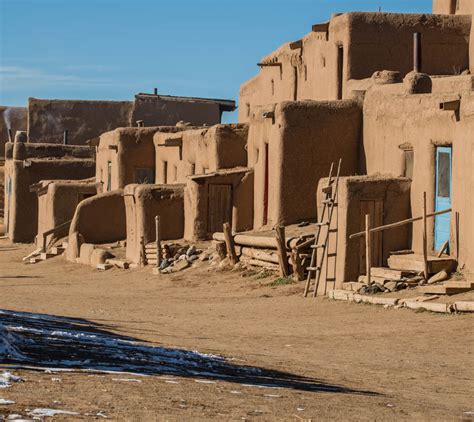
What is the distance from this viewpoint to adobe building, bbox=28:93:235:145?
45094 millimetres

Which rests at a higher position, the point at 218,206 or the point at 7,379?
the point at 218,206

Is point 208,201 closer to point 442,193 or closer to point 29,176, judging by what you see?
point 442,193

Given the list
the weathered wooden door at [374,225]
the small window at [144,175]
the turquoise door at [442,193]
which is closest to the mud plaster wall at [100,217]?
the small window at [144,175]

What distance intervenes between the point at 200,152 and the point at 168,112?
15521 millimetres

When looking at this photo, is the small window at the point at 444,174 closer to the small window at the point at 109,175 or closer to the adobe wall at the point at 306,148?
the adobe wall at the point at 306,148

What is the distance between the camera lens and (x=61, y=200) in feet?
112

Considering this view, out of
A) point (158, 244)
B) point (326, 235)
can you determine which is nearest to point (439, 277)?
point (326, 235)

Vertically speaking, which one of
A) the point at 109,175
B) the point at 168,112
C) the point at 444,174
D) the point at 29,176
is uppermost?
the point at 168,112

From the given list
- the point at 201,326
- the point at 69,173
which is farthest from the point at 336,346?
the point at 69,173

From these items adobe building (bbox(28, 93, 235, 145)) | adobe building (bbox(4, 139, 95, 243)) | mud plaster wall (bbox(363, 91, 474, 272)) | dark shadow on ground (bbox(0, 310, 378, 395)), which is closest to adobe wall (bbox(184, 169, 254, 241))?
mud plaster wall (bbox(363, 91, 474, 272))

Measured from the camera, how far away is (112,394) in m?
8.67

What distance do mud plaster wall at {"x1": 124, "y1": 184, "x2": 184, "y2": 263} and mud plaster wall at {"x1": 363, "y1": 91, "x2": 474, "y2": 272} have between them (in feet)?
19.1

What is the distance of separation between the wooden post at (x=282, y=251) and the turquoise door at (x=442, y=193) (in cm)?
300

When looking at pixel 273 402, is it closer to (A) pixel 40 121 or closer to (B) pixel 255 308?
(B) pixel 255 308
